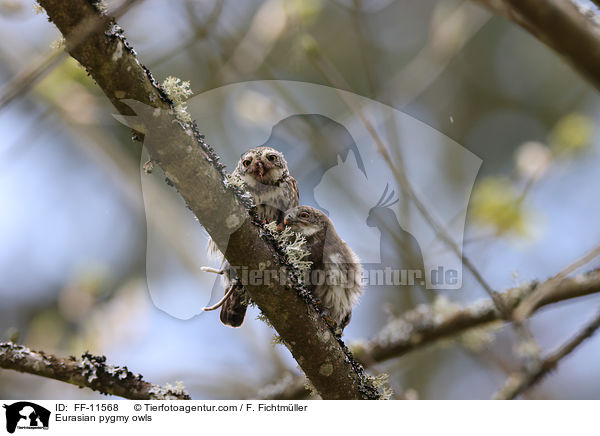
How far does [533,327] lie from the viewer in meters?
4.18

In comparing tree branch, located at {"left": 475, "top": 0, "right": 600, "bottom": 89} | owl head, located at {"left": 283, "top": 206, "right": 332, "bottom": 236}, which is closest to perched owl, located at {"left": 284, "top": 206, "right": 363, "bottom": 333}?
owl head, located at {"left": 283, "top": 206, "right": 332, "bottom": 236}

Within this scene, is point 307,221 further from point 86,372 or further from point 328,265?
point 86,372

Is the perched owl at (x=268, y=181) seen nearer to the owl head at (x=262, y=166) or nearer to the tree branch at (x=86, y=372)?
the owl head at (x=262, y=166)

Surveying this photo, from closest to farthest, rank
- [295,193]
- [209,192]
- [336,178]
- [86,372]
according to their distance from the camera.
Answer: [209,192], [86,372], [336,178], [295,193]

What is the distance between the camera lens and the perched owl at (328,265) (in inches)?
132

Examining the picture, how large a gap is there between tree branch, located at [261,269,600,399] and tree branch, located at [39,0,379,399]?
4.54ft

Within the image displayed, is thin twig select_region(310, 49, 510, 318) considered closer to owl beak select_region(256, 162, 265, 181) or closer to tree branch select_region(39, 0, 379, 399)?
tree branch select_region(39, 0, 379, 399)

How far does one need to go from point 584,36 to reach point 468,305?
2.77 metres

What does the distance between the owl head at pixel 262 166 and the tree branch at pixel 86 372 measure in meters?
1.65

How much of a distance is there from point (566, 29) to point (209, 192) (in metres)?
1.35

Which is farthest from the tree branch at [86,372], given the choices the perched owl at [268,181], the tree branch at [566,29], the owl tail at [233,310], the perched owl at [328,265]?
the tree branch at [566,29]

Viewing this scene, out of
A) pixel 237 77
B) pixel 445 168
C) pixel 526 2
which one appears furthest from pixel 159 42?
pixel 526 2

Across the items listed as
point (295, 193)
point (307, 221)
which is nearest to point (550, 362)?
point (307, 221)

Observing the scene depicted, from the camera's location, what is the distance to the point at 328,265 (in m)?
3.35
